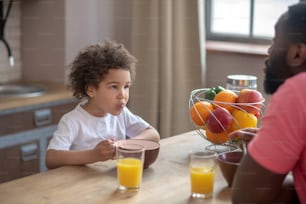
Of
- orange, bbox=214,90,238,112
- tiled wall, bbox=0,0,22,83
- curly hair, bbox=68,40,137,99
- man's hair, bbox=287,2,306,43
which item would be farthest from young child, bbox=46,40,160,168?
tiled wall, bbox=0,0,22,83

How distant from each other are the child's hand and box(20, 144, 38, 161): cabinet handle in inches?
51.3

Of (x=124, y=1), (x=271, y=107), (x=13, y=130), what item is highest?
(x=124, y=1)

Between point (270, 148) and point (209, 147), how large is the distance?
789mm

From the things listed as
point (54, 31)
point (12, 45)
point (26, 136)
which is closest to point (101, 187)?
point (26, 136)

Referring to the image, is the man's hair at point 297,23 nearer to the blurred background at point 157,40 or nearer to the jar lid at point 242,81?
the jar lid at point 242,81

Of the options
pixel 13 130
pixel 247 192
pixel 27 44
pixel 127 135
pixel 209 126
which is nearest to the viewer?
pixel 247 192

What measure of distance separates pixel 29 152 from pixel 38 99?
0.90 ft

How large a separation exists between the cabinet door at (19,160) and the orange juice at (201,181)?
157cm

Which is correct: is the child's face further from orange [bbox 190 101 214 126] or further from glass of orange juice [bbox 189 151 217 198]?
glass of orange juice [bbox 189 151 217 198]

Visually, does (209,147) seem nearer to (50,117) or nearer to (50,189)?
(50,189)

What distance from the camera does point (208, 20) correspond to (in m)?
3.77

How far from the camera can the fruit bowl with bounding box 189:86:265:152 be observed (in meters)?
1.99

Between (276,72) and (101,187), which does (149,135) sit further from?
(276,72)

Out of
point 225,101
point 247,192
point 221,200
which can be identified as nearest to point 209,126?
point 225,101
